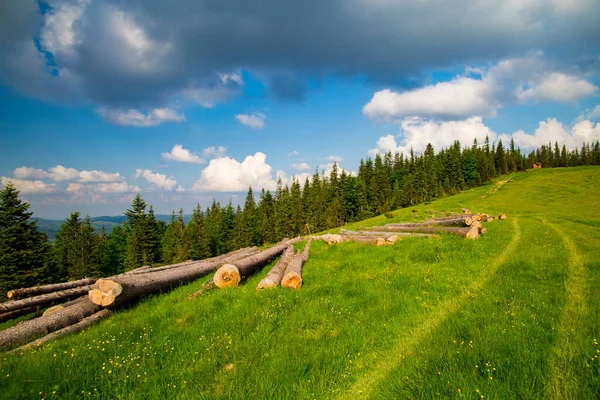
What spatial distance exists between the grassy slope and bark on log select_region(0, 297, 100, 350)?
43.2 inches

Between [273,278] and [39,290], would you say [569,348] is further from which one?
[39,290]

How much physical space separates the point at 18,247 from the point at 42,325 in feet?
131

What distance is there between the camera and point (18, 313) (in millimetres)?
11281

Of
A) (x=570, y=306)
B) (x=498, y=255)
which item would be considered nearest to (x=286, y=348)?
(x=570, y=306)

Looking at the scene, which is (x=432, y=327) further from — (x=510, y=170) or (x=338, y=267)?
(x=510, y=170)

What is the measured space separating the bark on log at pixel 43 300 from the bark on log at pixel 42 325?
469 cm

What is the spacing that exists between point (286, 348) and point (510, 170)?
14850 cm

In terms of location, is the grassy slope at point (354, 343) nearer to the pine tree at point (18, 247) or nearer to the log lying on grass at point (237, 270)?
the log lying on grass at point (237, 270)

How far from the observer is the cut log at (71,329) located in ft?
20.6

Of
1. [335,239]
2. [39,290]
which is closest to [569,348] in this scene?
[335,239]

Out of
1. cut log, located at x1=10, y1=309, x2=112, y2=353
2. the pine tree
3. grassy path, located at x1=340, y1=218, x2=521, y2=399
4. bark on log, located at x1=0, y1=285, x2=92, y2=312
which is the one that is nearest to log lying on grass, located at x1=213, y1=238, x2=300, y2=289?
cut log, located at x1=10, y1=309, x2=112, y2=353

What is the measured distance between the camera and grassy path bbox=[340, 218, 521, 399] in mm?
4312

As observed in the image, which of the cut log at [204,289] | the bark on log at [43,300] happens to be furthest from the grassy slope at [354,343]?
the bark on log at [43,300]

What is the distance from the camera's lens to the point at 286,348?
542cm
